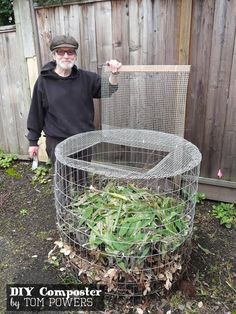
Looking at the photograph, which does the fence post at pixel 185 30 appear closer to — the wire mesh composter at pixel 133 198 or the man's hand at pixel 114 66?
the wire mesh composter at pixel 133 198

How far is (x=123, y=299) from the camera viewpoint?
2.14 meters

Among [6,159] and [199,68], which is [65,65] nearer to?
[199,68]

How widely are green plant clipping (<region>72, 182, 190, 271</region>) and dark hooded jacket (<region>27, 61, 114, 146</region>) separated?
69 centimetres

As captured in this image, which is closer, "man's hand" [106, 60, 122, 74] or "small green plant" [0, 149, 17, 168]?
"man's hand" [106, 60, 122, 74]

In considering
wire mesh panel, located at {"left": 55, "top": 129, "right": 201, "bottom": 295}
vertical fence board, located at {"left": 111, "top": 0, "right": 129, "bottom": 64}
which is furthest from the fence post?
wire mesh panel, located at {"left": 55, "top": 129, "right": 201, "bottom": 295}

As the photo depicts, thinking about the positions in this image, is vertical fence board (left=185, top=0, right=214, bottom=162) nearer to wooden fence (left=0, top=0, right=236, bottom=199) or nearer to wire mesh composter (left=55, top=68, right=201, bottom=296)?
wooden fence (left=0, top=0, right=236, bottom=199)

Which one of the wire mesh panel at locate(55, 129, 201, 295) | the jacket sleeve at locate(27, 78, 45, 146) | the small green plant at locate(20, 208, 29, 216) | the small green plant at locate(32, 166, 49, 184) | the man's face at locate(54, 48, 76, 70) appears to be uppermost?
the man's face at locate(54, 48, 76, 70)

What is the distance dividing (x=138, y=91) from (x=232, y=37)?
905mm

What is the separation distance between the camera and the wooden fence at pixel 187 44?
2.75m

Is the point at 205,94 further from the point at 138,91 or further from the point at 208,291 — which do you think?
the point at 208,291

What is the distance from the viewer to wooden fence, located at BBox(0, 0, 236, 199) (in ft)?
9.03

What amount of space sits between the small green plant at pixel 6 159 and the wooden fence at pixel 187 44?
5.75 ft

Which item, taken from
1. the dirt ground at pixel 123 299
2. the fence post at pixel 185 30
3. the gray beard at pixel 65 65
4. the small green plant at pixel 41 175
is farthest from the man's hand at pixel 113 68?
the small green plant at pixel 41 175

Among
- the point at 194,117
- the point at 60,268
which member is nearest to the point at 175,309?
the point at 60,268
